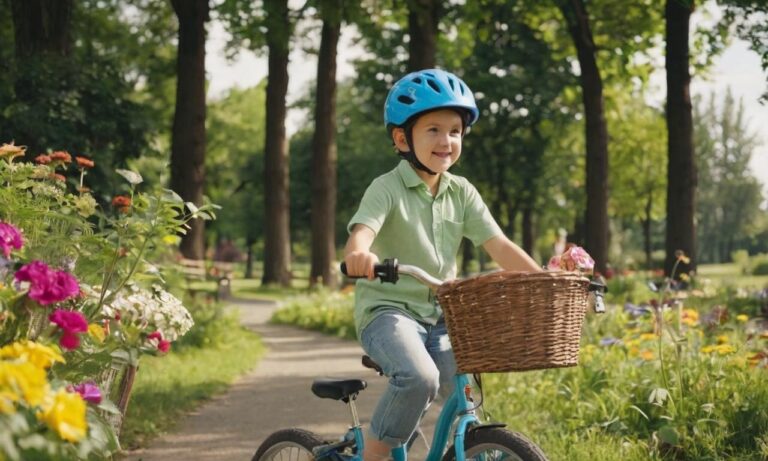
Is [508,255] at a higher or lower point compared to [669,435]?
higher

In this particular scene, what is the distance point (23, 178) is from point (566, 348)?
2.88 metres

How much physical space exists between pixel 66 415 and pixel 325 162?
66.5 ft

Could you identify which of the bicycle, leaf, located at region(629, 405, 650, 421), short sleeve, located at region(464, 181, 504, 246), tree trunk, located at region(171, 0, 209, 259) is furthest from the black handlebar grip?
tree trunk, located at region(171, 0, 209, 259)

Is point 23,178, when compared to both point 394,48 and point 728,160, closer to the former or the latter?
point 394,48

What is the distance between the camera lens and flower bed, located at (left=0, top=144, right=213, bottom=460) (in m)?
2.29

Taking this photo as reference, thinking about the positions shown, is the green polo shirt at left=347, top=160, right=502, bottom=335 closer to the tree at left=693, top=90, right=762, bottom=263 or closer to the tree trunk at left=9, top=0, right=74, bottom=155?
the tree trunk at left=9, top=0, right=74, bottom=155

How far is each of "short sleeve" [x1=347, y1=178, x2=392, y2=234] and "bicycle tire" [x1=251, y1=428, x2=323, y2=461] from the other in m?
0.91

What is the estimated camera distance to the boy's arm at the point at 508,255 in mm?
3807

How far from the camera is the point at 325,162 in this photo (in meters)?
22.4

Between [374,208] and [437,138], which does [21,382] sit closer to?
[374,208]

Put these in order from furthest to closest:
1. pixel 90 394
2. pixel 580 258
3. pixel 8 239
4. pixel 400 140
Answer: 1. pixel 400 140
2. pixel 580 258
3. pixel 8 239
4. pixel 90 394

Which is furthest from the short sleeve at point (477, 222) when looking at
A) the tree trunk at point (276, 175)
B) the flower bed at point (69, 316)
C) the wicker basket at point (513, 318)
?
the tree trunk at point (276, 175)

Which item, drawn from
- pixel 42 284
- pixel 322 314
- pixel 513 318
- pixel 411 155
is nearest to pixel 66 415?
pixel 42 284

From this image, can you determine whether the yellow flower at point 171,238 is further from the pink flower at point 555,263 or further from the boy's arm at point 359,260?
the pink flower at point 555,263
